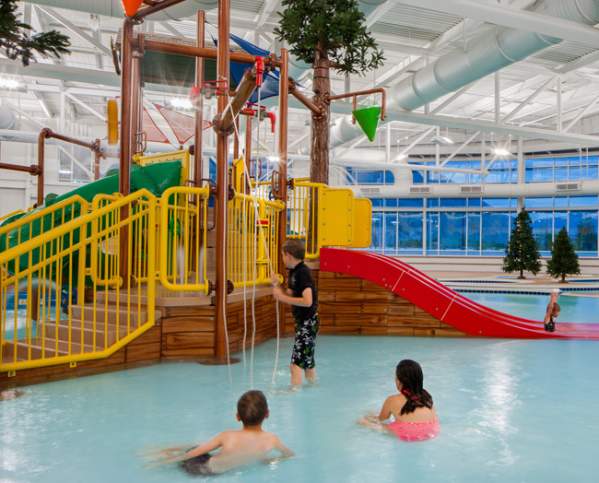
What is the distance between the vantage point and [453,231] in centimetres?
2628

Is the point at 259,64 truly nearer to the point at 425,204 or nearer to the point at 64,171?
the point at 64,171

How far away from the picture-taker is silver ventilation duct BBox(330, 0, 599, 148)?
7.82m

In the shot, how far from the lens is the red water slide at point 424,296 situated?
7.62 m

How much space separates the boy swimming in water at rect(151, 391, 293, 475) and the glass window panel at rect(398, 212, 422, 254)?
79.7 ft

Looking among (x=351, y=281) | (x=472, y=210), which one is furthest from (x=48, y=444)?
(x=472, y=210)

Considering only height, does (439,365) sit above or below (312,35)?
below

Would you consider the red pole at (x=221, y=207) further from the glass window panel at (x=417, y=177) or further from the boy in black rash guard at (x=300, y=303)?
the glass window panel at (x=417, y=177)

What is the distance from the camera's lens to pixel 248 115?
8.26m

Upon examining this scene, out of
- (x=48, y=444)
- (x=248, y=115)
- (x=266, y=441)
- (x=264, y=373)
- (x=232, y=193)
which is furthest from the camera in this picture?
(x=248, y=115)

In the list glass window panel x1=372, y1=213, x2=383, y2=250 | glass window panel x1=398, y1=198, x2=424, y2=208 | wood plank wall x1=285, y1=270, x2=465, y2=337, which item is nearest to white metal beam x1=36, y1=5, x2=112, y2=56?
wood plank wall x1=285, y1=270, x2=465, y2=337

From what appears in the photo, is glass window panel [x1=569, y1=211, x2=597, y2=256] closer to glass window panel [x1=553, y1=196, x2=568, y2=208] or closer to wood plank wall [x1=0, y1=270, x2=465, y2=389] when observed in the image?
glass window panel [x1=553, y1=196, x2=568, y2=208]

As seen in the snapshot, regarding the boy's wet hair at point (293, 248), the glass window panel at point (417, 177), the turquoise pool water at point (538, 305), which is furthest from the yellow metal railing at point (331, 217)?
the glass window panel at point (417, 177)

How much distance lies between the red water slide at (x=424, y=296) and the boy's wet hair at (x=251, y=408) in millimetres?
4920

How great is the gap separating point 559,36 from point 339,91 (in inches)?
388
